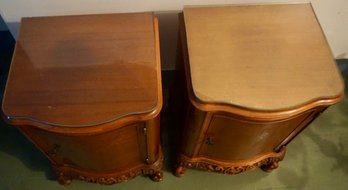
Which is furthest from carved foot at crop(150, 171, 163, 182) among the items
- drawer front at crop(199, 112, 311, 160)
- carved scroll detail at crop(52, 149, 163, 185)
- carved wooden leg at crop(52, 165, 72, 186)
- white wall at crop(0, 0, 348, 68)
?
white wall at crop(0, 0, 348, 68)

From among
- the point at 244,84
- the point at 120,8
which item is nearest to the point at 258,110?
the point at 244,84

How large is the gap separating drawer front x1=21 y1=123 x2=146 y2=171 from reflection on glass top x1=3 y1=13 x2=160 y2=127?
67mm

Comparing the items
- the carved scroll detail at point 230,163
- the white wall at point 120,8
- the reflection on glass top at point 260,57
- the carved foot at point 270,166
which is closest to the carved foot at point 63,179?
the carved scroll detail at point 230,163

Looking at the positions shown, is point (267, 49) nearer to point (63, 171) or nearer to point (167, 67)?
point (167, 67)

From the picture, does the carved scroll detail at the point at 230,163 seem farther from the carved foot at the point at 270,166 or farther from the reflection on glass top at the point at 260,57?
the reflection on glass top at the point at 260,57

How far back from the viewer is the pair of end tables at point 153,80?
678 millimetres

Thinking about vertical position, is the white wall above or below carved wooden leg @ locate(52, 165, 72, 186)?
above

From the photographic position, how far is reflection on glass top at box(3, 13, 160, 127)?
67 cm

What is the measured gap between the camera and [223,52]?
30.4 inches

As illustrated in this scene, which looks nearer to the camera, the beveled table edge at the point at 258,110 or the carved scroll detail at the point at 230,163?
the beveled table edge at the point at 258,110

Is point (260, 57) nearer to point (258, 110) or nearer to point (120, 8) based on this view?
point (258, 110)

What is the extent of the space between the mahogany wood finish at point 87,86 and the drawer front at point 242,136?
0.18m

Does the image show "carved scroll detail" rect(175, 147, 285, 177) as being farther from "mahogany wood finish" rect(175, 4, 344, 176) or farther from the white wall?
the white wall

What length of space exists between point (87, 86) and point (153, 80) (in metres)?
0.17
